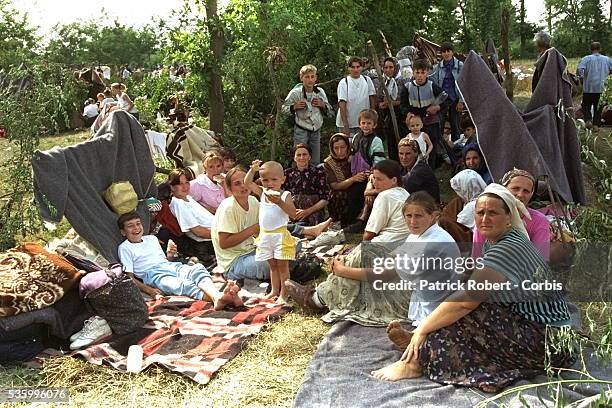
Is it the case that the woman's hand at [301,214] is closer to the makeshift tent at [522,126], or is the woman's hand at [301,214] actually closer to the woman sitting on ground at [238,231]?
the woman sitting on ground at [238,231]

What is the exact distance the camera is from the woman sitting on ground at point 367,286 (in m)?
4.29

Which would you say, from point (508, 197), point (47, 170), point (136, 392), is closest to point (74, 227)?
point (47, 170)

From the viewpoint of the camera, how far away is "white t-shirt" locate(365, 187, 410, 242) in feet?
14.9

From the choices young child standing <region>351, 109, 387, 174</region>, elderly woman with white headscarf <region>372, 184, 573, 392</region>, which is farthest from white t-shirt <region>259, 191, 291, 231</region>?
young child standing <region>351, 109, 387, 174</region>

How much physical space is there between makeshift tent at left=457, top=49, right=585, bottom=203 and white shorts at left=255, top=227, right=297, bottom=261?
1.72 metres

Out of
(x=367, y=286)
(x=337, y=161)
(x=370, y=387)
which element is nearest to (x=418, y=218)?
(x=367, y=286)

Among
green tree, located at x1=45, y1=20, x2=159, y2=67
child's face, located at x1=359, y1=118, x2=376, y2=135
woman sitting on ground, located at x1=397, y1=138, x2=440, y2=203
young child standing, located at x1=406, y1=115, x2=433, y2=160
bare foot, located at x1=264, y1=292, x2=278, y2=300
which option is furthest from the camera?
green tree, located at x1=45, y1=20, x2=159, y2=67

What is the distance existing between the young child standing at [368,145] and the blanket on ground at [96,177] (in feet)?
6.87

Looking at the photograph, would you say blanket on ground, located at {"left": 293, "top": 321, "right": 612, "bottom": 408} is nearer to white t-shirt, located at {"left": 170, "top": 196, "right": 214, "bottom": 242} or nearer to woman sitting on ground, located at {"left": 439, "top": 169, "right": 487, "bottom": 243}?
woman sitting on ground, located at {"left": 439, "top": 169, "right": 487, "bottom": 243}

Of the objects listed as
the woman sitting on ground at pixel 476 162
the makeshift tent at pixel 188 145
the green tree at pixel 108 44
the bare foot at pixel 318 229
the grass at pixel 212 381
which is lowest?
the grass at pixel 212 381

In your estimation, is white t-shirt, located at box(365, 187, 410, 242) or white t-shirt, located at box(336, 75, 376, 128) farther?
white t-shirt, located at box(336, 75, 376, 128)

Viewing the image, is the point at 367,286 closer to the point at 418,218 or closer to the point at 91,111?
the point at 418,218

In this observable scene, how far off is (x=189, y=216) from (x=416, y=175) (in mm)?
2078

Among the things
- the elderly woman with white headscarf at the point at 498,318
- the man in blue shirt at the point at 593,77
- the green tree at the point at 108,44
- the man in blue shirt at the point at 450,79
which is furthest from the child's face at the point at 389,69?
the green tree at the point at 108,44
